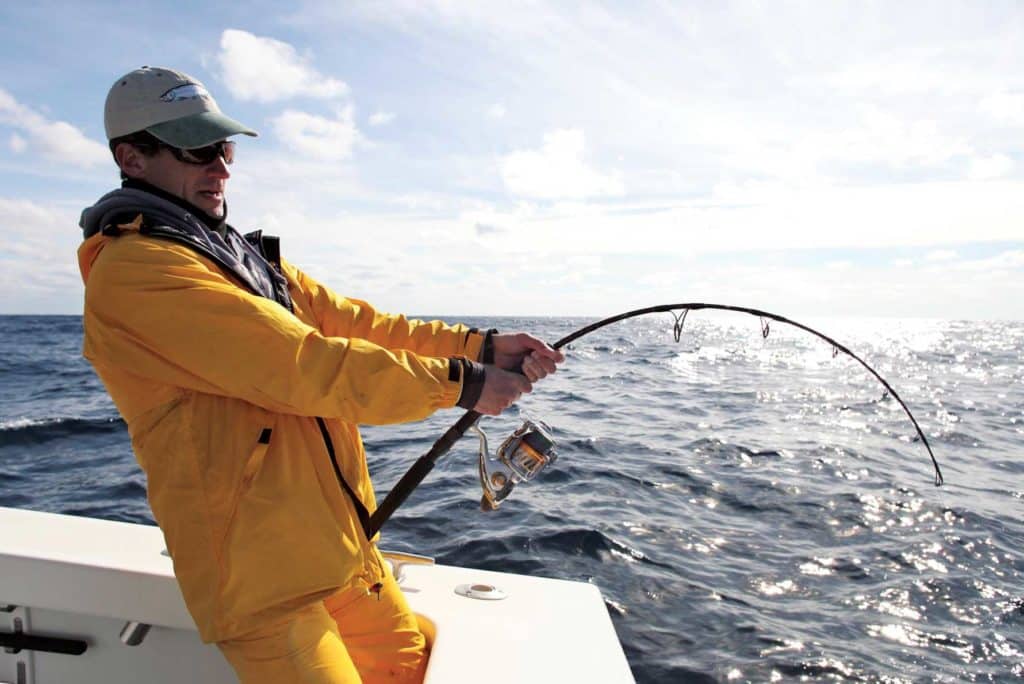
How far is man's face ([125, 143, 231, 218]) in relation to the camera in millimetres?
1808

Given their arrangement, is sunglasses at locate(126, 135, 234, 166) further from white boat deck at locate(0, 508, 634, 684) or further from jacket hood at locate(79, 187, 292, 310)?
white boat deck at locate(0, 508, 634, 684)

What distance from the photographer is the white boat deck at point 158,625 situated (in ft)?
7.30

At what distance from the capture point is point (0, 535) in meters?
2.64

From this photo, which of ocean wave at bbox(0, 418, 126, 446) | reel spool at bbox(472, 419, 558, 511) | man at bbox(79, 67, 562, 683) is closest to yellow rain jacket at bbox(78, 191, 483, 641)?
man at bbox(79, 67, 562, 683)

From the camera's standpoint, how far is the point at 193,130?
1.76 metres

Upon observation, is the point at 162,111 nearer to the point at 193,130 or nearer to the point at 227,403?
the point at 193,130

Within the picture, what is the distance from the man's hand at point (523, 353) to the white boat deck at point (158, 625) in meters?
0.85

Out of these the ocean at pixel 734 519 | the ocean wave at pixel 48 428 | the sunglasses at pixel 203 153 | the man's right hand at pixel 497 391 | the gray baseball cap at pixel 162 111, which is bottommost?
the ocean wave at pixel 48 428

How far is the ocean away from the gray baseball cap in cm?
255

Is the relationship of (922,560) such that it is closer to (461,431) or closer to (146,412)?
(461,431)

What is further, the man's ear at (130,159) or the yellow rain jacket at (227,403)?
the man's ear at (130,159)

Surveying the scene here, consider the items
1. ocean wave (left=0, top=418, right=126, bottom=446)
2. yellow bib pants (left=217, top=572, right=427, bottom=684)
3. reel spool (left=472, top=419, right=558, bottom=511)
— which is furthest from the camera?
ocean wave (left=0, top=418, right=126, bottom=446)

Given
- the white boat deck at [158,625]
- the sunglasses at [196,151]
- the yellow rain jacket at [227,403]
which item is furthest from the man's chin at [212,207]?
the white boat deck at [158,625]

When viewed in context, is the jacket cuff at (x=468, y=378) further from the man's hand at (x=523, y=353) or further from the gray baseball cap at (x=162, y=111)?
A: the gray baseball cap at (x=162, y=111)
